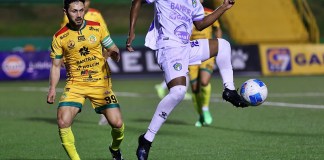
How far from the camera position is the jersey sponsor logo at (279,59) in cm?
2716

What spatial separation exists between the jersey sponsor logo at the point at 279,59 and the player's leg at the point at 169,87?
56.0 feet

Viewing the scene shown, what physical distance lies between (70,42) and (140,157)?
62.3 inches

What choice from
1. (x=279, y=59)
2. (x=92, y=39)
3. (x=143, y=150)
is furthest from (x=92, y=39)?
(x=279, y=59)

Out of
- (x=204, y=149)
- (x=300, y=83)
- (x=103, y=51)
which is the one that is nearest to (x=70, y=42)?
(x=103, y=51)

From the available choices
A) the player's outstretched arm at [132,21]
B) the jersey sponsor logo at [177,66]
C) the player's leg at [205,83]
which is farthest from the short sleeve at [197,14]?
the player's leg at [205,83]

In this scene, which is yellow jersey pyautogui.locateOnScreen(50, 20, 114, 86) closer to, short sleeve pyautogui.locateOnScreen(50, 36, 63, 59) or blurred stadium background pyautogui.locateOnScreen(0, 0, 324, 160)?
short sleeve pyautogui.locateOnScreen(50, 36, 63, 59)

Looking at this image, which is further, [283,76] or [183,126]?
[283,76]

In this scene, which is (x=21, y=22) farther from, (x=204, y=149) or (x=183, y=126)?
(x=204, y=149)

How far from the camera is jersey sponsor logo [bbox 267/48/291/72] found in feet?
89.1

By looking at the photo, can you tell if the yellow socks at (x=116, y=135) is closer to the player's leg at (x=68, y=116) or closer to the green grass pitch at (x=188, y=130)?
the player's leg at (x=68, y=116)

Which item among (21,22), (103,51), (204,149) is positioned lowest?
(21,22)

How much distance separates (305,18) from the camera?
32906 mm

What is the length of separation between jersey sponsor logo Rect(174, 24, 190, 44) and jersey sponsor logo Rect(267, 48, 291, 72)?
665 inches

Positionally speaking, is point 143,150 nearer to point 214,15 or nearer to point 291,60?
point 214,15
